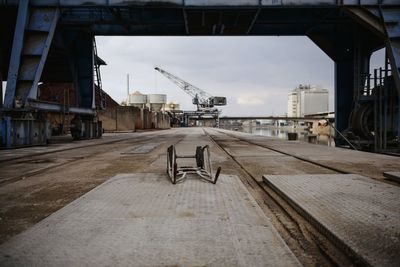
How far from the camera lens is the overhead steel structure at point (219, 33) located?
13.4 meters

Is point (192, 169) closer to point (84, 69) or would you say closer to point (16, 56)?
point (16, 56)

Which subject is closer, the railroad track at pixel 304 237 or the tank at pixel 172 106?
the railroad track at pixel 304 237

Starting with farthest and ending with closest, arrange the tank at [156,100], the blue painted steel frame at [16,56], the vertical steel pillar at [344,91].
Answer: the tank at [156,100] → the vertical steel pillar at [344,91] → the blue painted steel frame at [16,56]

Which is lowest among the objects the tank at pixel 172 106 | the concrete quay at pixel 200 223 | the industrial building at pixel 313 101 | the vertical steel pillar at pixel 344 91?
the concrete quay at pixel 200 223

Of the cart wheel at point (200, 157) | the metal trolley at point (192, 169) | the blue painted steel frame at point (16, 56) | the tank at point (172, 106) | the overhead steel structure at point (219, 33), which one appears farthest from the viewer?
the tank at point (172, 106)

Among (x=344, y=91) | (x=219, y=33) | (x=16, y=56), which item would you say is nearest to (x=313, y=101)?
(x=344, y=91)

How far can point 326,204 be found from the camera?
3332mm

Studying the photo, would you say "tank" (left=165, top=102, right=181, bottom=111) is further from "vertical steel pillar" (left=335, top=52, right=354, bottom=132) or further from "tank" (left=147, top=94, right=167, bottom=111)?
"vertical steel pillar" (left=335, top=52, right=354, bottom=132)

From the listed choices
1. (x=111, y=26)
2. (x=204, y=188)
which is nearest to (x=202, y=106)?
(x=111, y=26)

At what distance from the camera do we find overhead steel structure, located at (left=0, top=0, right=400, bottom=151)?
1343cm

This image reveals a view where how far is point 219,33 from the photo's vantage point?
1902cm

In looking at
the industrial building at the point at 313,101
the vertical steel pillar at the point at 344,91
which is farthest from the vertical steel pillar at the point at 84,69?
the industrial building at the point at 313,101

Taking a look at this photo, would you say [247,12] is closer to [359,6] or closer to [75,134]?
[359,6]

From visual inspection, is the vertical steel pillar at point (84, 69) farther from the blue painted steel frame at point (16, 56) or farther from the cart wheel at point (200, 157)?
the cart wheel at point (200, 157)
